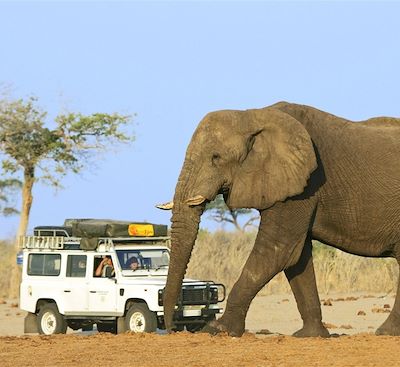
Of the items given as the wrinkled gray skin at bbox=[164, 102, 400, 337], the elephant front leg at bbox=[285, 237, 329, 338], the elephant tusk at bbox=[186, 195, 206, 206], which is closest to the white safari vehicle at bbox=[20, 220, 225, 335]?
the elephant front leg at bbox=[285, 237, 329, 338]

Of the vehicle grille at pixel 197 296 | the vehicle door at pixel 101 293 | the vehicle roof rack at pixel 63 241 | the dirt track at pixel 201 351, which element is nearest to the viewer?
the dirt track at pixel 201 351

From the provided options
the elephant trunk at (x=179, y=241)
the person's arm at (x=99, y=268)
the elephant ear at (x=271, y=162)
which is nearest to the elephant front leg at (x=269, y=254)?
the elephant ear at (x=271, y=162)

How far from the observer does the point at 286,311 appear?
1298 inches

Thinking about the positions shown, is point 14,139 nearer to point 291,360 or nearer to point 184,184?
point 184,184

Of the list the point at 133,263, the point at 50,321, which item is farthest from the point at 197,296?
the point at 50,321

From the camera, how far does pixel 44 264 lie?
26312mm

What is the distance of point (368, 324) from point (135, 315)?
20.3ft

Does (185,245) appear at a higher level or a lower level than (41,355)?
higher

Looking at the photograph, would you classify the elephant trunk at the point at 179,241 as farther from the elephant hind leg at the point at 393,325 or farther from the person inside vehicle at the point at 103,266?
the person inside vehicle at the point at 103,266

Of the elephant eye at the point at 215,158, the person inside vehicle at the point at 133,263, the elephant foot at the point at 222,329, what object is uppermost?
the elephant eye at the point at 215,158

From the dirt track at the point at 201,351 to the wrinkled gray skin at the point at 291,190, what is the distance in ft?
Result: 2.83

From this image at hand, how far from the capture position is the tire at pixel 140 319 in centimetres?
2355

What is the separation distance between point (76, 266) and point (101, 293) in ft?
3.76

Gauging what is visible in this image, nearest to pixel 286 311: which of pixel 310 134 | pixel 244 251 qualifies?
pixel 244 251
